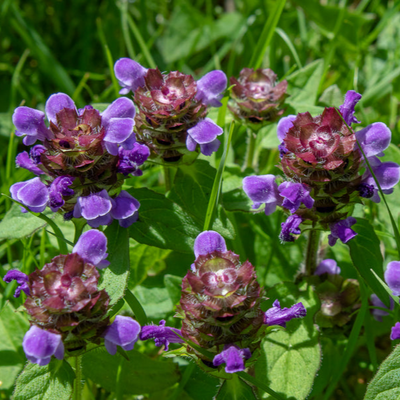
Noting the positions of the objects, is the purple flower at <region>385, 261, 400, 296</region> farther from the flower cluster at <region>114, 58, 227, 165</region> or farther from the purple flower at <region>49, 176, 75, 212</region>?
the purple flower at <region>49, 176, 75, 212</region>

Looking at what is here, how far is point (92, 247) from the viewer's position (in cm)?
212

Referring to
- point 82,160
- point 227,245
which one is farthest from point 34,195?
point 227,245

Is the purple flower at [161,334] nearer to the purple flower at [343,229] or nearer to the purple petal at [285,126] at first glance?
the purple flower at [343,229]

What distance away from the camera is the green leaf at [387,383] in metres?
2.05

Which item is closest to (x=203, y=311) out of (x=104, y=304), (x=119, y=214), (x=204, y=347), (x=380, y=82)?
(x=204, y=347)

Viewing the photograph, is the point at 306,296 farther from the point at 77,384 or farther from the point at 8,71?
the point at 8,71

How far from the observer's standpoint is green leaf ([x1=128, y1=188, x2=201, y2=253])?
2568 millimetres

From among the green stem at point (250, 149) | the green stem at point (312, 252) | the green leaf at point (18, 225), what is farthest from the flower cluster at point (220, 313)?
the green stem at point (250, 149)

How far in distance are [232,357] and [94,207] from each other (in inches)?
34.3

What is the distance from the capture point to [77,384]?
227cm

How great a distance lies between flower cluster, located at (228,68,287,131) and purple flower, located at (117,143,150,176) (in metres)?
0.86

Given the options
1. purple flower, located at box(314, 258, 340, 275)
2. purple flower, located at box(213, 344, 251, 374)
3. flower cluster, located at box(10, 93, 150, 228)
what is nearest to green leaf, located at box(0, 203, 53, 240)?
flower cluster, located at box(10, 93, 150, 228)

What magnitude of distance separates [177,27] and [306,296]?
3.40m

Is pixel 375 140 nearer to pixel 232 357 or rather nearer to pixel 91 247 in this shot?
pixel 232 357
